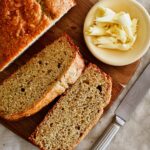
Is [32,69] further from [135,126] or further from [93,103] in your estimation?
[135,126]

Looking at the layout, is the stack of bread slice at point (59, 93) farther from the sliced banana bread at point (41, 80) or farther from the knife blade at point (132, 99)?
the knife blade at point (132, 99)

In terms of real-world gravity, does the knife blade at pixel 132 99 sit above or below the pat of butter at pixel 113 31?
→ below

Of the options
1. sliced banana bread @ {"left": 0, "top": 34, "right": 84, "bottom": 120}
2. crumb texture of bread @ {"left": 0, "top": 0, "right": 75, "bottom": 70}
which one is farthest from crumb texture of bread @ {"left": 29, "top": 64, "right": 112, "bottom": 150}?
crumb texture of bread @ {"left": 0, "top": 0, "right": 75, "bottom": 70}

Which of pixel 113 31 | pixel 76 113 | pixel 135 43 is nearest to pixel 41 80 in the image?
pixel 76 113

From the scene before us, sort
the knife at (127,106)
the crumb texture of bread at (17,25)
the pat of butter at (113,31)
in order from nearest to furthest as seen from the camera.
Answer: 1. the crumb texture of bread at (17,25)
2. the pat of butter at (113,31)
3. the knife at (127,106)

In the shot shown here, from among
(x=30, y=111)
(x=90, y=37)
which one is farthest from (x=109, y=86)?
(x=30, y=111)

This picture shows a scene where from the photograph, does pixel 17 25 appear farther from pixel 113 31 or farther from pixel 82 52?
pixel 113 31

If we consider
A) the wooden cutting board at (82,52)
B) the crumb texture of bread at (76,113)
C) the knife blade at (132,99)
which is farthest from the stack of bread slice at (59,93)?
the knife blade at (132,99)
